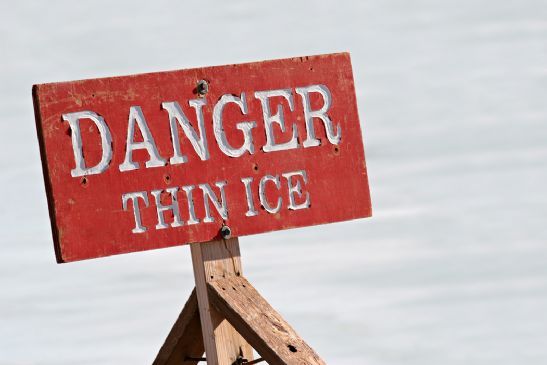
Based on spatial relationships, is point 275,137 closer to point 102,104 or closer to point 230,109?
point 230,109

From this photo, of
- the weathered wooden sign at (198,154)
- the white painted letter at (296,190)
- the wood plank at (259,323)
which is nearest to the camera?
the weathered wooden sign at (198,154)

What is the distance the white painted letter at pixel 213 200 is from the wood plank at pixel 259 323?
0.66 feet

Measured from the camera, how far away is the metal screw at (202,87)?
4.79 meters

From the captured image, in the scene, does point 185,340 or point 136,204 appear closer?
point 136,204

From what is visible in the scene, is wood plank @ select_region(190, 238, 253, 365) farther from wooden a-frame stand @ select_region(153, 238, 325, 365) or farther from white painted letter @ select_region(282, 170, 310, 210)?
white painted letter @ select_region(282, 170, 310, 210)

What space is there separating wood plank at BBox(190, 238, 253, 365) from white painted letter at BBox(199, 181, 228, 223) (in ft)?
0.28

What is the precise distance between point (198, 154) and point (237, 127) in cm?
13

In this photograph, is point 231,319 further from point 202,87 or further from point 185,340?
point 202,87

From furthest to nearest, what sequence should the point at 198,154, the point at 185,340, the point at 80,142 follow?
1. the point at 185,340
2. the point at 198,154
3. the point at 80,142

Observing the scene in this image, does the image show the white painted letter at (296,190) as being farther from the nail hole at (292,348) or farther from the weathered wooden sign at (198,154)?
the nail hole at (292,348)

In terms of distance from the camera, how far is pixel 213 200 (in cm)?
479

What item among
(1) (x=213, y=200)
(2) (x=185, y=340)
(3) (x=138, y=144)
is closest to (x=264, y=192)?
(1) (x=213, y=200)

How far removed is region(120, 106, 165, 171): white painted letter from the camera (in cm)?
472

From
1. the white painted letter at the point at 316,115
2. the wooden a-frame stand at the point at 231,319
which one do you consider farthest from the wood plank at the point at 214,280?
the white painted letter at the point at 316,115
